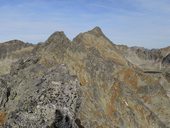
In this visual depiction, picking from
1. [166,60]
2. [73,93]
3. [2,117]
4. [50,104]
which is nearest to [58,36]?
[2,117]

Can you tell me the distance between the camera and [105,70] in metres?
29.5

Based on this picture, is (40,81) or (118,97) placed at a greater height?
(40,81)

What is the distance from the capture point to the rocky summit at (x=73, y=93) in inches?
534

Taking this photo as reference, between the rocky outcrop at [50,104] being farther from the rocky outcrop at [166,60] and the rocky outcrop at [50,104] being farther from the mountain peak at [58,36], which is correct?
the rocky outcrop at [166,60]

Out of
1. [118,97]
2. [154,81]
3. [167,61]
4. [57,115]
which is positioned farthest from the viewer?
[167,61]

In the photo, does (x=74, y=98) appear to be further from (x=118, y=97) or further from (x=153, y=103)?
(x=153, y=103)

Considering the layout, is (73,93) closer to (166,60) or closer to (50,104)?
(50,104)

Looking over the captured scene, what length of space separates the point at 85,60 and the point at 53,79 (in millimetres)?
14602

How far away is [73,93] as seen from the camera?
14.3 metres

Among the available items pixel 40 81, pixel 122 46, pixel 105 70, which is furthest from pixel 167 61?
pixel 40 81

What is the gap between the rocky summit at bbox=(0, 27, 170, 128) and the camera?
1356 centimetres

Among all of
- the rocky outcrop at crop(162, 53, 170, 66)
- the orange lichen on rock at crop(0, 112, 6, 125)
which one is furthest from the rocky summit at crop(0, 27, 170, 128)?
the rocky outcrop at crop(162, 53, 170, 66)

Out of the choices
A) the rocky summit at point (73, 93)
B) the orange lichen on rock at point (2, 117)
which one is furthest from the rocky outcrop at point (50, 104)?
the orange lichen on rock at point (2, 117)

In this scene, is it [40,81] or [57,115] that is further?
[40,81]
